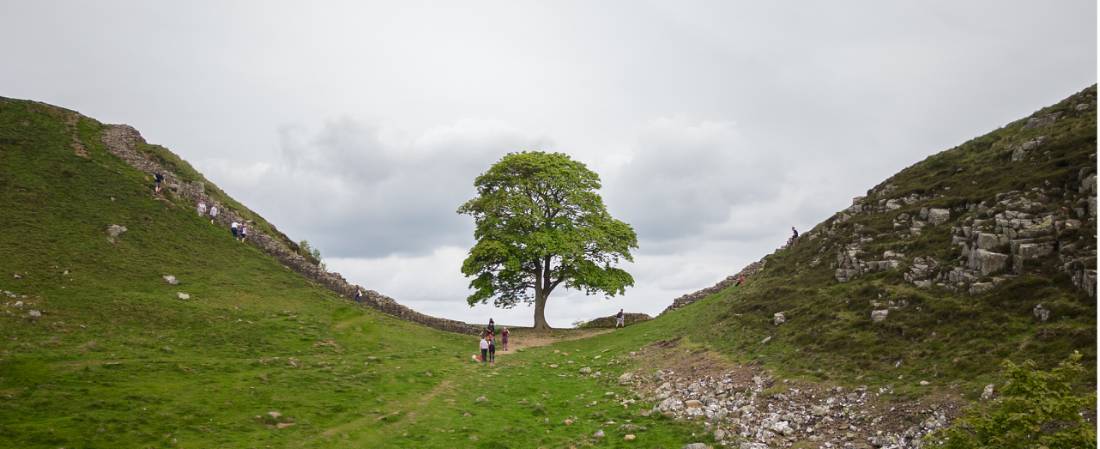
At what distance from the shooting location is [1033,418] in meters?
12.7

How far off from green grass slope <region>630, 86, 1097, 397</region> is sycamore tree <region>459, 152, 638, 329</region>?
12.3 meters

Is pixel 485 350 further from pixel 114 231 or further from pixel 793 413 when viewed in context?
pixel 114 231

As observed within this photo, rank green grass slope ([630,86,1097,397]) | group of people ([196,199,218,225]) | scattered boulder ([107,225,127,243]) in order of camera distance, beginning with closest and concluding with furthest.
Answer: green grass slope ([630,86,1097,397])
scattered boulder ([107,225,127,243])
group of people ([196,199,218,225])

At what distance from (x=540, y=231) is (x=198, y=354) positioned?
98.3 feet

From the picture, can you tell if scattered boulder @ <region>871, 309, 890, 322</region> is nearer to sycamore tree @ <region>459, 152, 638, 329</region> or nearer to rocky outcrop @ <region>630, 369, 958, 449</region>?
rocky outcrop @ <region>630, 369, 958, 449</region>

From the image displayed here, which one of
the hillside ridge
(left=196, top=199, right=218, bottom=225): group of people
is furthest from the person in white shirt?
(left=196, top=199, right=218, bottom=225): group of people

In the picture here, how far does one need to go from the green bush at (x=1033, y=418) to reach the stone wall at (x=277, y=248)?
149ft

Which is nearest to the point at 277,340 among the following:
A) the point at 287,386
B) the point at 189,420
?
the point at 287,386

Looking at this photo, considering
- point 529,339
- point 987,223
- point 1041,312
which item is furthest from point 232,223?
point 1041,312

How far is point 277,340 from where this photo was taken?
120 feet

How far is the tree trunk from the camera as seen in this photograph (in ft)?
187

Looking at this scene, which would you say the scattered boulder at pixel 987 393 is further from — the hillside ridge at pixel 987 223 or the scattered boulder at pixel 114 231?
the scattered boulder at pixel 114 231

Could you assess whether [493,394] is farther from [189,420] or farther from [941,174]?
→ [941,174]

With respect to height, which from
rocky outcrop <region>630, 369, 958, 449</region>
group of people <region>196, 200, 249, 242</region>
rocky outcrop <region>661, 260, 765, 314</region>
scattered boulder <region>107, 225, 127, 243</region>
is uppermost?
group of people <region>196, 200, 249, 242</region>
